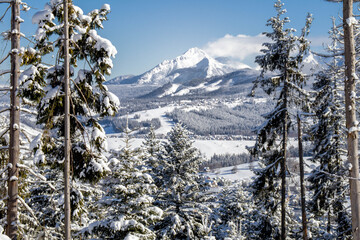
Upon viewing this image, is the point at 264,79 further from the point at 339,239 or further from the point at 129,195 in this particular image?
the point at 339,239

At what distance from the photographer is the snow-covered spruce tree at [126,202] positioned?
40.0 feet

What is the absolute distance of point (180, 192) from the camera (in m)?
18.2

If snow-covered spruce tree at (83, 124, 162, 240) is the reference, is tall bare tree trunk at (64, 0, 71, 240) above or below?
above

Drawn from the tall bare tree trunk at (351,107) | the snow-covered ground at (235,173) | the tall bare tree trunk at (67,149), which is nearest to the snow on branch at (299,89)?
the tall bare tree trunk at (351,107)

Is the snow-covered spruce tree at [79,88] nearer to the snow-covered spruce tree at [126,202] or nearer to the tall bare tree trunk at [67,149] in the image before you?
the tall bare tree trunk at [67,149]

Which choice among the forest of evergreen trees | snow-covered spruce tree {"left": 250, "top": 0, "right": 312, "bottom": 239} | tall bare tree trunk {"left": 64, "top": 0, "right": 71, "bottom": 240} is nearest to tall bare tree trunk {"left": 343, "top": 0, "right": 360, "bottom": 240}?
the forest of evergreen trees

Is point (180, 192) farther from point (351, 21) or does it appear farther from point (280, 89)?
point (351, 21)

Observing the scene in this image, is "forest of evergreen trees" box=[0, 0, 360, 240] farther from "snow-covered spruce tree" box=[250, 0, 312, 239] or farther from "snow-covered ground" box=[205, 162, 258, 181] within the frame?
"snow-covered ground" box=[205, 162, 258, 181]

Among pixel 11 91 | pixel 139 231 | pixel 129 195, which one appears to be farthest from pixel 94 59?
pixel 139 231

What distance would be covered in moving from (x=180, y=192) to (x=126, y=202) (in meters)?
6.06

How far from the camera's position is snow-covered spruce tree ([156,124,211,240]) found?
1686 cm

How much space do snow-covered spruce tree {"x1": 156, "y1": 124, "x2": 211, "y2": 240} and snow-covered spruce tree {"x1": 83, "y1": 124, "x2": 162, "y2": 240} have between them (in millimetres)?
3612

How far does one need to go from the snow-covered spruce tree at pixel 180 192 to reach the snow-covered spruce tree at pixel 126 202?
361 cm

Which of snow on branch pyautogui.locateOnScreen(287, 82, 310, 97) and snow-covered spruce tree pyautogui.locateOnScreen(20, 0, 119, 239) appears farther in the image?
snow on branch pyautogui.locateOnScreen(287, 82, 310, 97)
